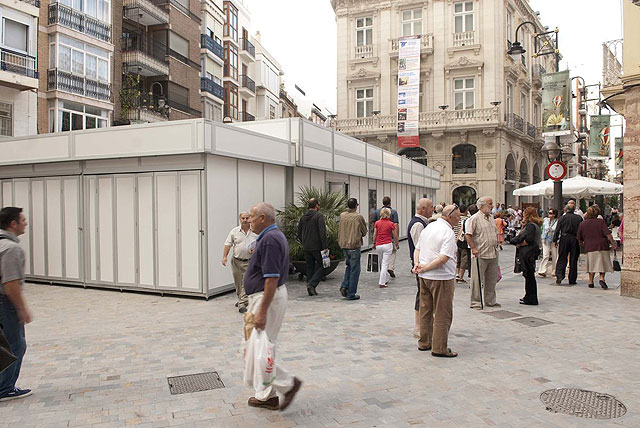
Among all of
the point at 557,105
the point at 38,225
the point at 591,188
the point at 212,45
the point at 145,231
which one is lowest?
the point at 145,231

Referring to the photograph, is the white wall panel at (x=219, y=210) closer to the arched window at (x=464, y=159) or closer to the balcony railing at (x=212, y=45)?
the arched window at (x=464, y=159)

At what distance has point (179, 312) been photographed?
8461 millimetres

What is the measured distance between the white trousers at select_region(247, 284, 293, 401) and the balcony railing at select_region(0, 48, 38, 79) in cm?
2083

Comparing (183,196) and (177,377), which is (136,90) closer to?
(183,196)

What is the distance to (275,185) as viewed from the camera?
40.2 ft

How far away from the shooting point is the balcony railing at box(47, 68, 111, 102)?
72.9 feet

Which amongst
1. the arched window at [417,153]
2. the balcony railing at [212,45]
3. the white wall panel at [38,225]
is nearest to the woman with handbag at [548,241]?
the white wall panel at [38,225]

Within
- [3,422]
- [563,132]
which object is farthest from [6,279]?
[563,132]

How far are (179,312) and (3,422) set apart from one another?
171 inches

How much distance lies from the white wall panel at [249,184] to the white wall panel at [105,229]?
2720mm

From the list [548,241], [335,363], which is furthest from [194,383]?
[548,241]

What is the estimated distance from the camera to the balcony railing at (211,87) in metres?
34.8

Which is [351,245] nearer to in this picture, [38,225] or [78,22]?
[38,225]

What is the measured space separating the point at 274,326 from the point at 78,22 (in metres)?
24.5
